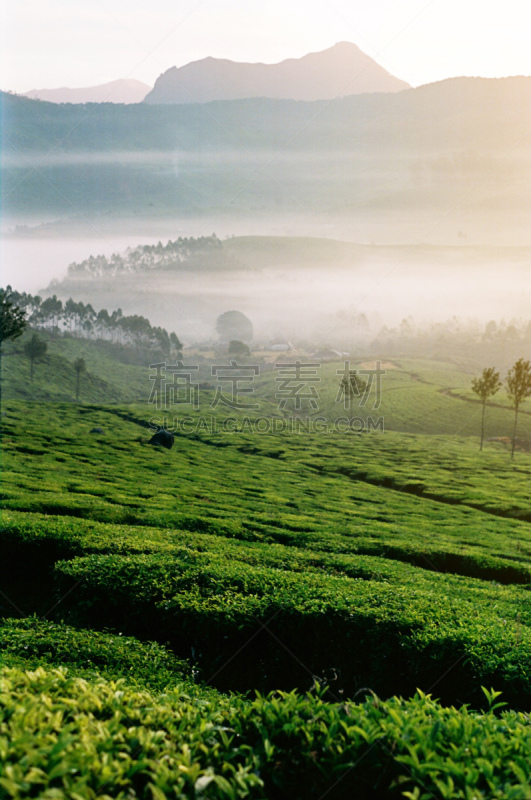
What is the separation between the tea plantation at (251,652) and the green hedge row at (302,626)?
0.13 feet

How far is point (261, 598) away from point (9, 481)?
71.7 feet

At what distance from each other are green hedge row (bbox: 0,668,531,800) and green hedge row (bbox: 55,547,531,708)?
463 centimetres

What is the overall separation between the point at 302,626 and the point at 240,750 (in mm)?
6893

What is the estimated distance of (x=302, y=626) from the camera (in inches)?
494

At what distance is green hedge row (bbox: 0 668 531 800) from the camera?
4926 millimetres

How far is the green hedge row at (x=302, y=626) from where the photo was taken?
37.1ft

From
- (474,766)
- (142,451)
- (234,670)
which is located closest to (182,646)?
(234,670)

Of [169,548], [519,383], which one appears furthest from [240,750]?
[519,383]

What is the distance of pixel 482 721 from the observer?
7.18 m

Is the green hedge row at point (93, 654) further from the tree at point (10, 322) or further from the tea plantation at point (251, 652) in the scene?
the tree at point (10, 322)

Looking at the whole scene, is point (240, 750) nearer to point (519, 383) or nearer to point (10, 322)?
point (10, 322)

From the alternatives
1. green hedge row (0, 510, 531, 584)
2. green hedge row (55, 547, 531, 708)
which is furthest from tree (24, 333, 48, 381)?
green hedge row (55, 547, 531, 708)

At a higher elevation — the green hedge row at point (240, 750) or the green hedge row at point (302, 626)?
the green hedge row at point (240, 750)

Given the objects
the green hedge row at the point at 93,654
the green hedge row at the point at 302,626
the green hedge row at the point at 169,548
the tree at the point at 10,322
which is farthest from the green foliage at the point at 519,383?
the green hedge row at the point at 93,654
